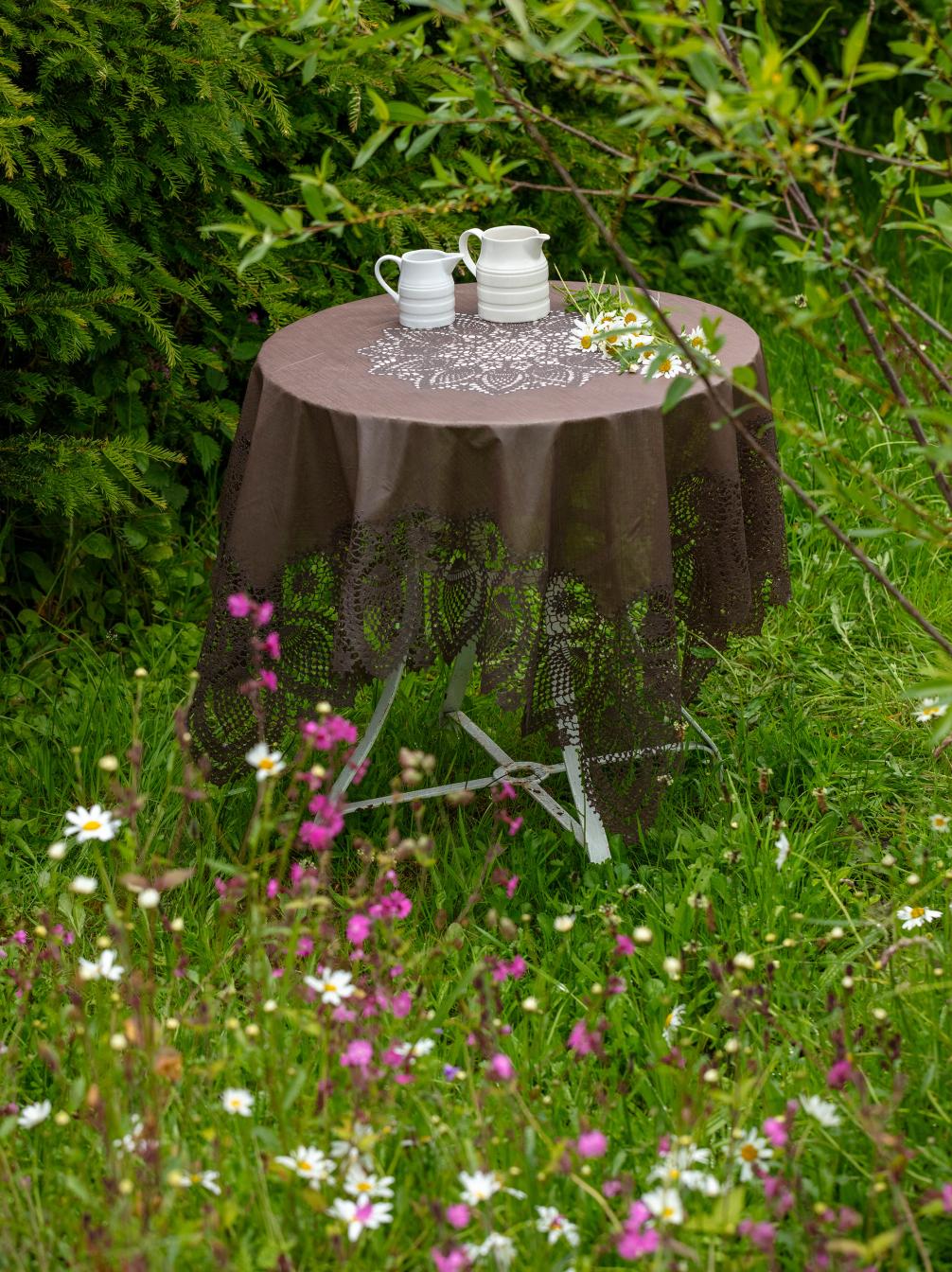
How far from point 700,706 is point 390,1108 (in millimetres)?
1787

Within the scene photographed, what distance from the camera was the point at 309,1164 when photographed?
159 centimetres

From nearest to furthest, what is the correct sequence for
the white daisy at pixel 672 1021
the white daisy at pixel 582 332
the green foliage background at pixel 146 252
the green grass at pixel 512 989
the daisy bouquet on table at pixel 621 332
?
the green grass at pixel 512 989 → the white daisy at pixel 672 1021 → the daisy bouquet on table at pixel 621 332 → the white daisy at pixel 582 332 → the green foliage background at pixel 146 252

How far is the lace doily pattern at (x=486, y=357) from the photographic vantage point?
2436 mm

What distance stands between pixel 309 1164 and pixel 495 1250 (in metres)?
0.23

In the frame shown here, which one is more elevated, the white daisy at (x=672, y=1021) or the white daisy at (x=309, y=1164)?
the white daisy at (x=309, y=1164)

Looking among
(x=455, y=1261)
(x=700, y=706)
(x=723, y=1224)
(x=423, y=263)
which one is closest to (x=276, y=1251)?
(x=455, y=1261)

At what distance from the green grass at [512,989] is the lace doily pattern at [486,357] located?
2.44 feet

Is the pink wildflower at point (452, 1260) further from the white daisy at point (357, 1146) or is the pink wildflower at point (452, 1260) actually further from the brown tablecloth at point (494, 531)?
the brown tablecloth at point (494, 531)

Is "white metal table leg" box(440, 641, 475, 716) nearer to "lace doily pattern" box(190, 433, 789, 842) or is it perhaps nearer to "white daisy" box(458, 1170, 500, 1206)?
"lace doily pattern" box(190, 433, 789, 842)

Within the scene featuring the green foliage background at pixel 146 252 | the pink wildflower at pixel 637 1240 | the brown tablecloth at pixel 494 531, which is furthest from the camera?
the green foliage background at pixel 146 252

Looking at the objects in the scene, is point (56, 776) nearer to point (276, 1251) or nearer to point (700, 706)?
point (700, 706)

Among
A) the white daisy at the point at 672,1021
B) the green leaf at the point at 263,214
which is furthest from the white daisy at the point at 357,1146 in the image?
the green leaf at the point at 263,214

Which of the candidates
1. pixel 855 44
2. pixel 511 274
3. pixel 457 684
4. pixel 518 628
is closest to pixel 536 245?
pixel 511 274

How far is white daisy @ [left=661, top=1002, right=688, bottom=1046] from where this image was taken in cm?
213
